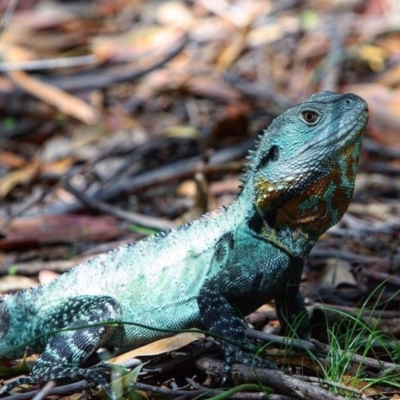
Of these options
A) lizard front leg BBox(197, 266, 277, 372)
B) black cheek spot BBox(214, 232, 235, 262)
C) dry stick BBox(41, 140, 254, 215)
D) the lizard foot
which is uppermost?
black cheek spot BBox(214, 232, 235, 262)

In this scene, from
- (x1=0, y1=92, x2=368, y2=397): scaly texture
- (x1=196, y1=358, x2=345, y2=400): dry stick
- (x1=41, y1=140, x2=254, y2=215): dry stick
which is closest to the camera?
(x1=196, y1=358, x2=345, y2=400): dry stick

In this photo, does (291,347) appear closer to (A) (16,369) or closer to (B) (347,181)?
(B) (347,181)

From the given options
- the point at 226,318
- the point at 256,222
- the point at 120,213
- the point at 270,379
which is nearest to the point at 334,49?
the point at 120,213

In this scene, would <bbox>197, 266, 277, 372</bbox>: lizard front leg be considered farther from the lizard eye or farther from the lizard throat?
the lizard eye

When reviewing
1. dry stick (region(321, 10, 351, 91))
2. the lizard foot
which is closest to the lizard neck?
the lizard foot

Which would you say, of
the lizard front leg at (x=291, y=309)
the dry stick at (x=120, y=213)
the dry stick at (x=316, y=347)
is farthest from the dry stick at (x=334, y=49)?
the dry stick at (x=316, y=347)

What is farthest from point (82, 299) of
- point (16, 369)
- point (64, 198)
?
point (64, 198)
